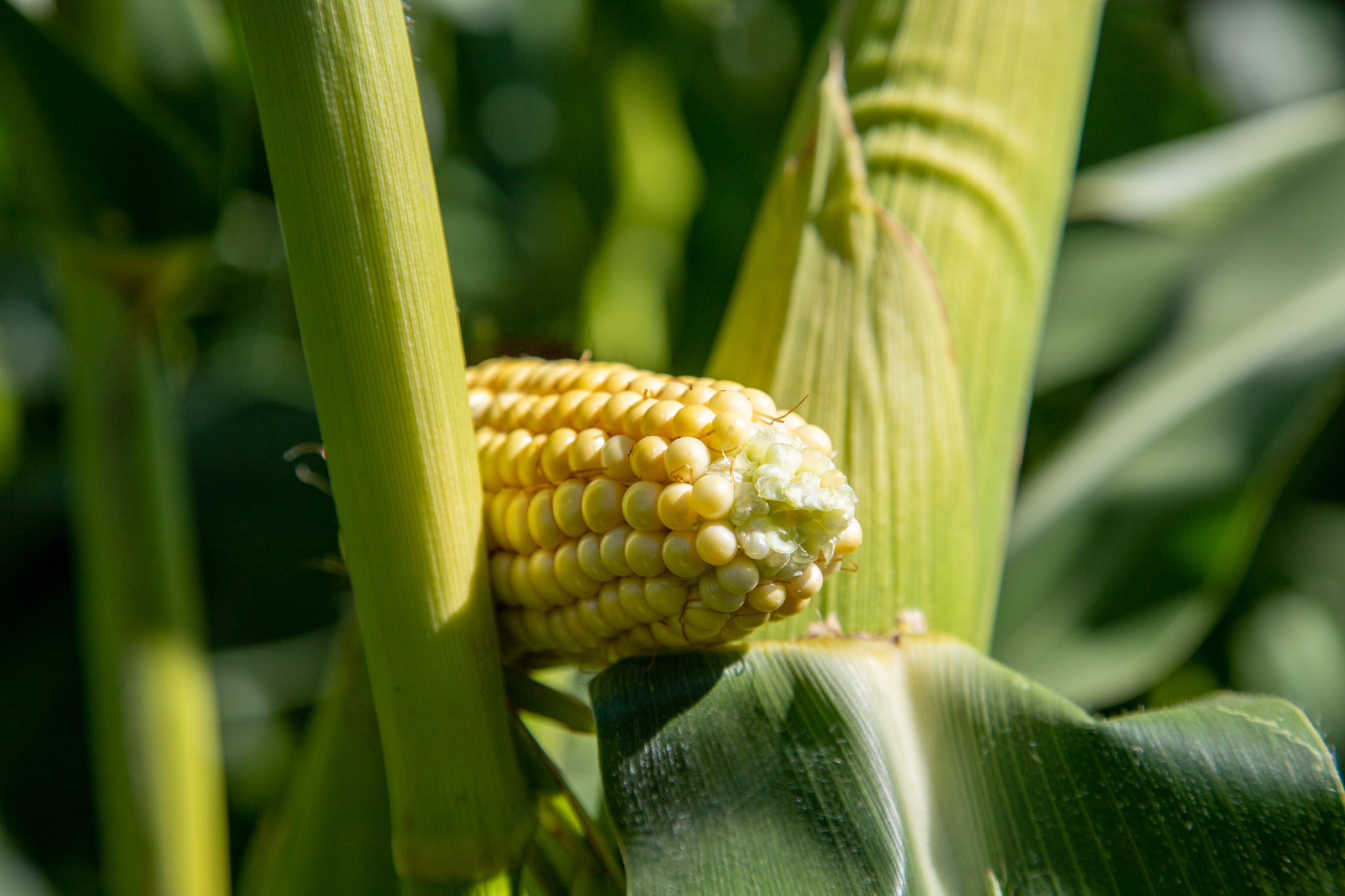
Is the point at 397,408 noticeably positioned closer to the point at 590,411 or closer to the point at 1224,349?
the point at 590,411

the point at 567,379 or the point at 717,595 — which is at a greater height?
the point at 567,379

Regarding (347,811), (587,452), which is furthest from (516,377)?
(347,811)

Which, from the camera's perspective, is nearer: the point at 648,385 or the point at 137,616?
the point at 648,385

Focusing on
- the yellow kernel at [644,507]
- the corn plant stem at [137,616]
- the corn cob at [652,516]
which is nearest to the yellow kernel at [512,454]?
the corn cob at [652,516]

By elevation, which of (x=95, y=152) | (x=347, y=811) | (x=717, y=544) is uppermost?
(x=95, y=152)

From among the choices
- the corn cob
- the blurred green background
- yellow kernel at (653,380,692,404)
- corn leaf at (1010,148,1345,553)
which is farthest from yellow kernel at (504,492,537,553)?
corn leaf at (1010,148,1345,553)

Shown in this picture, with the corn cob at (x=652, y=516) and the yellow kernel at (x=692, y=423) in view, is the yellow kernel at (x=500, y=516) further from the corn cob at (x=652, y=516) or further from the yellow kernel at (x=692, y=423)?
the yellow kernel at (x=692, y=423)

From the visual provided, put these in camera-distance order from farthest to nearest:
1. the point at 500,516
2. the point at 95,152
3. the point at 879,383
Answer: the point at 95,152
the point at 879,383
the point at 500,516

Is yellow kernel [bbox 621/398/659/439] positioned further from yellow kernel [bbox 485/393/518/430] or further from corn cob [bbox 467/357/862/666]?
yellow kernel [bbox 485/393/518/430]
